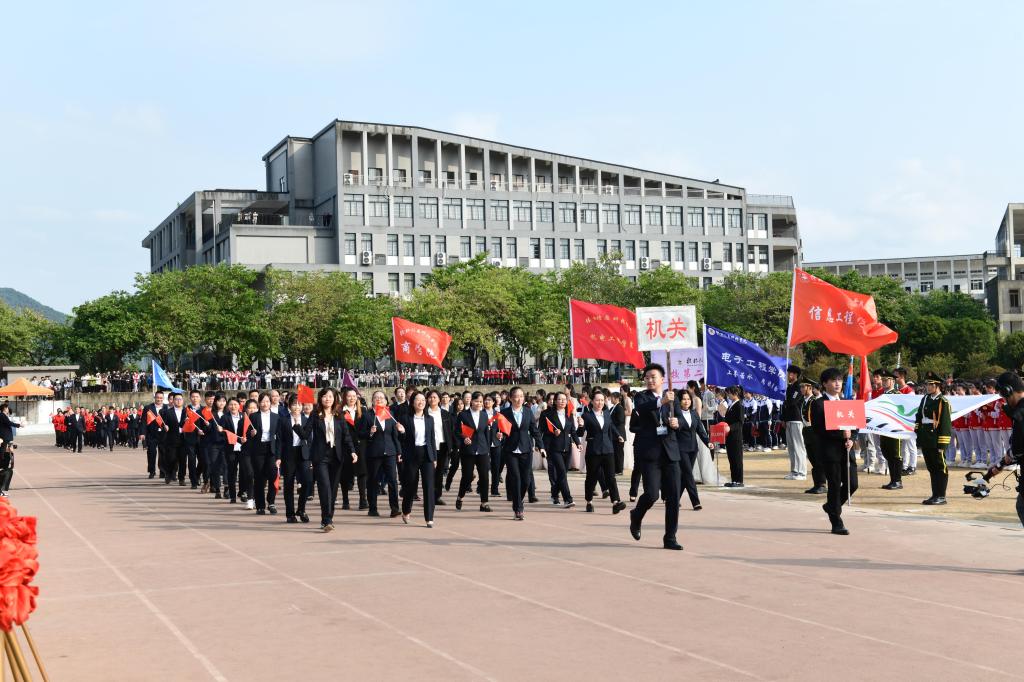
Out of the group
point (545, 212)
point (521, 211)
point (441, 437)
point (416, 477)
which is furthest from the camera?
point (545, 212)

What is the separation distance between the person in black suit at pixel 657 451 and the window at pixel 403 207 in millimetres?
82930

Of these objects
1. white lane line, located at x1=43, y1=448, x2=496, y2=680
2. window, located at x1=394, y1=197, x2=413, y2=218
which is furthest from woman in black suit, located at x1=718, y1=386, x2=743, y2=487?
window, located at x1=394, y1=197, x2=413, y2=218

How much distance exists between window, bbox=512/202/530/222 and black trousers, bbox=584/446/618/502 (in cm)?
8257

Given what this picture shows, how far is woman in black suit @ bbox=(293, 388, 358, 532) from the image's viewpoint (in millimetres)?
13703

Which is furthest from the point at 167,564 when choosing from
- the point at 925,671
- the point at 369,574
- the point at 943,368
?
the point at 943,368

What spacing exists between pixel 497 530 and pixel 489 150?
3406 inches

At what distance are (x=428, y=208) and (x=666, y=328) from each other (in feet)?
249

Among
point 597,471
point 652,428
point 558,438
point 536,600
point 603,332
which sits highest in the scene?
point 603,332

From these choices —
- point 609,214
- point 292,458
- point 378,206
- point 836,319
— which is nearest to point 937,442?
point 836,319

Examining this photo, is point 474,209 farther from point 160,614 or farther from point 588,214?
point 160,614

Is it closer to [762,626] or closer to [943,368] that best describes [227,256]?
[943,368]

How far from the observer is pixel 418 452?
14.1 m

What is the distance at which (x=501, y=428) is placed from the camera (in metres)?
15.4

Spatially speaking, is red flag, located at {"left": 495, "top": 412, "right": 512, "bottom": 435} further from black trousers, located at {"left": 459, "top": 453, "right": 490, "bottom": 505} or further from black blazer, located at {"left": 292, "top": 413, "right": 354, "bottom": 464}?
black blazer, located at {"left": 292, "top": 413, "right": 354, "bottom": 464}
